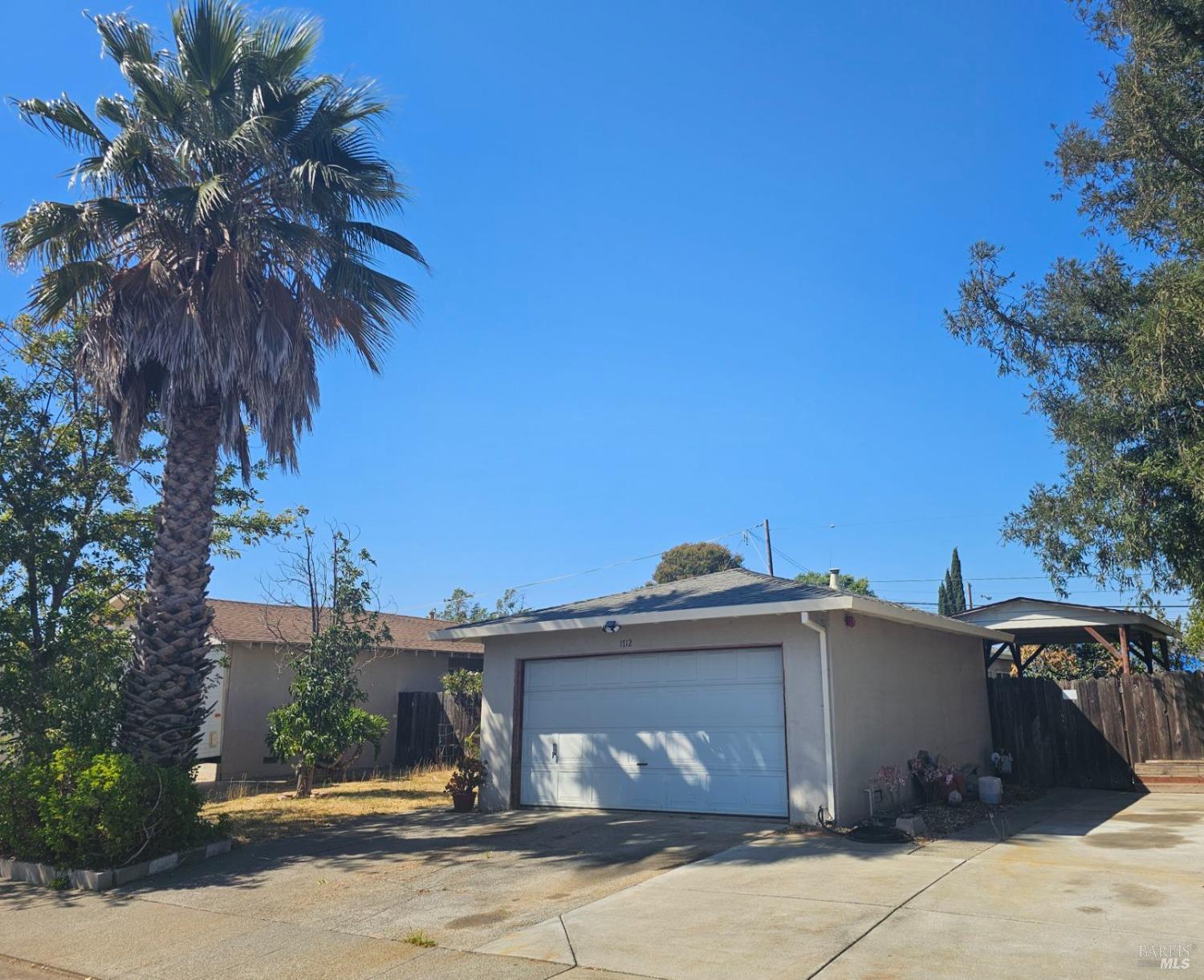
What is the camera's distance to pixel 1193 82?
12977mm

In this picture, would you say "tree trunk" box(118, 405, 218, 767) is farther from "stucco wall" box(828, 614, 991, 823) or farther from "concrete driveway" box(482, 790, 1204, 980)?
"stucco wall" box(828, 614, 991, 823)

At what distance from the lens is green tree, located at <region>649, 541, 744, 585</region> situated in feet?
169

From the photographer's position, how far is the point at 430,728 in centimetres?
2155

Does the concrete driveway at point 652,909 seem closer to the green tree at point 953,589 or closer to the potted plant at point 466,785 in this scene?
the potted plant at point 466,785

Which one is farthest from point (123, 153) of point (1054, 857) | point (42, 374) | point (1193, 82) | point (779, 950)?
point (1193, 82)

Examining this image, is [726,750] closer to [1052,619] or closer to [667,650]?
[667,650]

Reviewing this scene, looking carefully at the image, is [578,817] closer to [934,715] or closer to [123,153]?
[934,715]

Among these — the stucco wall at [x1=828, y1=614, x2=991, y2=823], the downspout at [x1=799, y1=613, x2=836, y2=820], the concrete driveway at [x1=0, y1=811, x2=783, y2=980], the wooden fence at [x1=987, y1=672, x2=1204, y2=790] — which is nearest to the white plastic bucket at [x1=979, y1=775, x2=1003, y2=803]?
the stucco wall at [x1=828, y1=614, x2=991, y2=823]

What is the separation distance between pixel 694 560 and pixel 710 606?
4054 centimetres

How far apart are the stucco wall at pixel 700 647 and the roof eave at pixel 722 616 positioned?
34 centimetres

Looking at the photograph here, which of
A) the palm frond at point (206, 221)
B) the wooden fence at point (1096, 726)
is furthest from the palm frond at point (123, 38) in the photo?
the wooden fence at point (1096, 726)

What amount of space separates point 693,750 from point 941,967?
22.5 ft

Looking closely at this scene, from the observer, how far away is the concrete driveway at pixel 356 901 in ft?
21.9

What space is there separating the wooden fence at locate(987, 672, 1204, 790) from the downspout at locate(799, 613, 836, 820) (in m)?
7.85
